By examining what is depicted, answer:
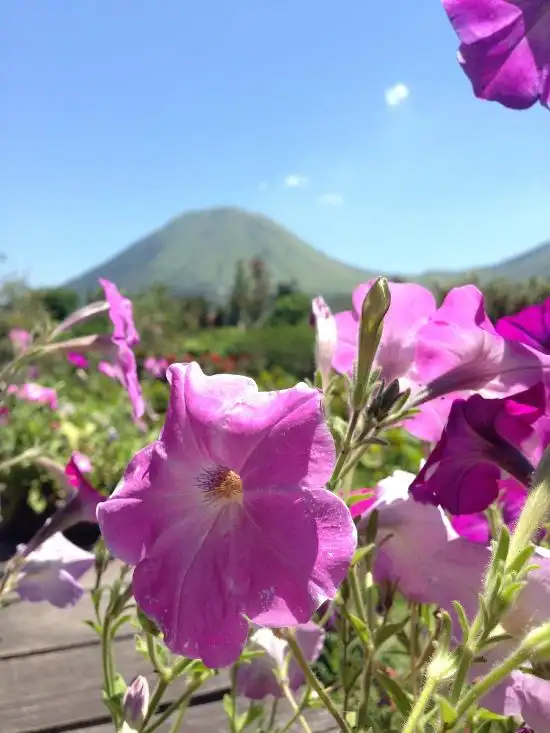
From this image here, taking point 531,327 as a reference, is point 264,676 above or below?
below

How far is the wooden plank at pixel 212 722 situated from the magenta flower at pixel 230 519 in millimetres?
801

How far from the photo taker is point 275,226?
104188 mm

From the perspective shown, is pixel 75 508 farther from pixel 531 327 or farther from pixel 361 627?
pixel 531 327

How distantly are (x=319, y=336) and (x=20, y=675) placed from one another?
1.15m

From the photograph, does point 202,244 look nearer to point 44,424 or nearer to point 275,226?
point 275,226

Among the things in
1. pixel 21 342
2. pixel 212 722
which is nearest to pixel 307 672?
pixel 212 722

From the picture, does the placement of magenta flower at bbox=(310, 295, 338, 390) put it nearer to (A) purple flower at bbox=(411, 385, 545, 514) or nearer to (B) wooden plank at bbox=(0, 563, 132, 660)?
(A) purple flower at bbox=(411, 385, 545, 514)

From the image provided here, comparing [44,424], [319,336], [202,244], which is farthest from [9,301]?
[202,244]

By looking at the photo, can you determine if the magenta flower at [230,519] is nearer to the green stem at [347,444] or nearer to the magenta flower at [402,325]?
the green stem at [347,444]

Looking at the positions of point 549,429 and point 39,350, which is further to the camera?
point 39,350

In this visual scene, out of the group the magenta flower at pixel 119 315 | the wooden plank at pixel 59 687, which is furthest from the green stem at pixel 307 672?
the wooden plank at pixel 59 687

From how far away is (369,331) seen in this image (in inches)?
16.4

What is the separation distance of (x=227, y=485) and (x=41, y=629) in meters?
1.54

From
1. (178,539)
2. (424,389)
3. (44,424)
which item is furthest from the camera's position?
(44,424)
